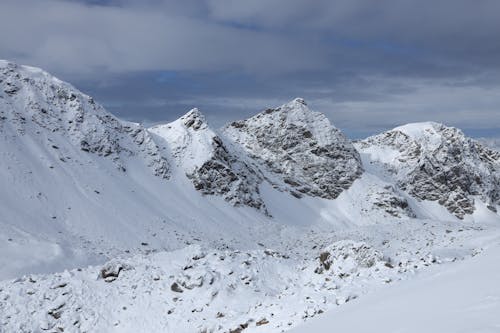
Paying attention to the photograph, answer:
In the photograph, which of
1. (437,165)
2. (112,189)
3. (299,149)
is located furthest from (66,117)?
(437,165)

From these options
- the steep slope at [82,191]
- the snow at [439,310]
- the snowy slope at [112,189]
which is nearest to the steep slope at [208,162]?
the snowy slope at [112,189]

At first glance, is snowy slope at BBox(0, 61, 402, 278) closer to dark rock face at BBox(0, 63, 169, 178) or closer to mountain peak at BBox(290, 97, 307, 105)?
dark rock face at BBox(0, 63, 169, 178)

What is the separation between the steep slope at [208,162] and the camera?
55.3m

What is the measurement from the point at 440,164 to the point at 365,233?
43.2 meters

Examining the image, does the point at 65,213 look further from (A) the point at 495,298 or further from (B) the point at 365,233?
(A) the point at 495,298

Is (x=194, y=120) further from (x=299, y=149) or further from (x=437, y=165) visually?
(x=437, y=165)

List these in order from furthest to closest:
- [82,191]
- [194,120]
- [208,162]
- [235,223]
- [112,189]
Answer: [194,120] → [208,162] → [235,223] → [112,189] → [82,191]

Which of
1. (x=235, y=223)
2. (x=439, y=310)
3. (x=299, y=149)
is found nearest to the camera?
(x=439, y=310)

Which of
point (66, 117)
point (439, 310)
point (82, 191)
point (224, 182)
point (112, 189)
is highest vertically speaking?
point (66, 117)

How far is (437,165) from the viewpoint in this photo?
78000 millimetres

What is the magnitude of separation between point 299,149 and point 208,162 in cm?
2088

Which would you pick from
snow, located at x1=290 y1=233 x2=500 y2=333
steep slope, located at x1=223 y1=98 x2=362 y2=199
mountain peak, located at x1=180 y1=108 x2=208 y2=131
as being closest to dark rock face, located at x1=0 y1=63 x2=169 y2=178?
mountain peak, located at x1=180 y1=108 x2=208 y2=131

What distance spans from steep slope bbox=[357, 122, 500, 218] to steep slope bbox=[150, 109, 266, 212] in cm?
2917

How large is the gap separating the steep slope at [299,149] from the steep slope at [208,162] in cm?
753
